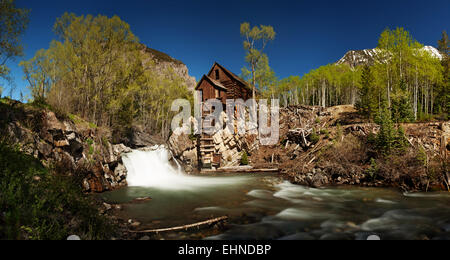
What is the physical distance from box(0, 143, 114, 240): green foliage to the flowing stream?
228 centimetres

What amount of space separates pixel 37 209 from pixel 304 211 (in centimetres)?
900

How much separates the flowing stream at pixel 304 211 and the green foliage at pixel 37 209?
228cm

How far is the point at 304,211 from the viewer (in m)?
8.91

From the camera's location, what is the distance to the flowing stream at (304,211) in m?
6.71

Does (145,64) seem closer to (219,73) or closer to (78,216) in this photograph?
(219,73)

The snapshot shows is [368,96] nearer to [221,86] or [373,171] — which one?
[373,171]

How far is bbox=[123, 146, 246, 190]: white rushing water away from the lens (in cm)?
1588

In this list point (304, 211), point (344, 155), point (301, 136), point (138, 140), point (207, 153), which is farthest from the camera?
point (138, 140)

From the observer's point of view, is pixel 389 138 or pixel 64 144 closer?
pixel 64 144

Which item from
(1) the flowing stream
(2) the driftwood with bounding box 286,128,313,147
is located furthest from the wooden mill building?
(1) the flowing stream

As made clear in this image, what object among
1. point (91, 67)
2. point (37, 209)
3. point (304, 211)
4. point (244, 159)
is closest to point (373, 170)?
point (304, 211)
